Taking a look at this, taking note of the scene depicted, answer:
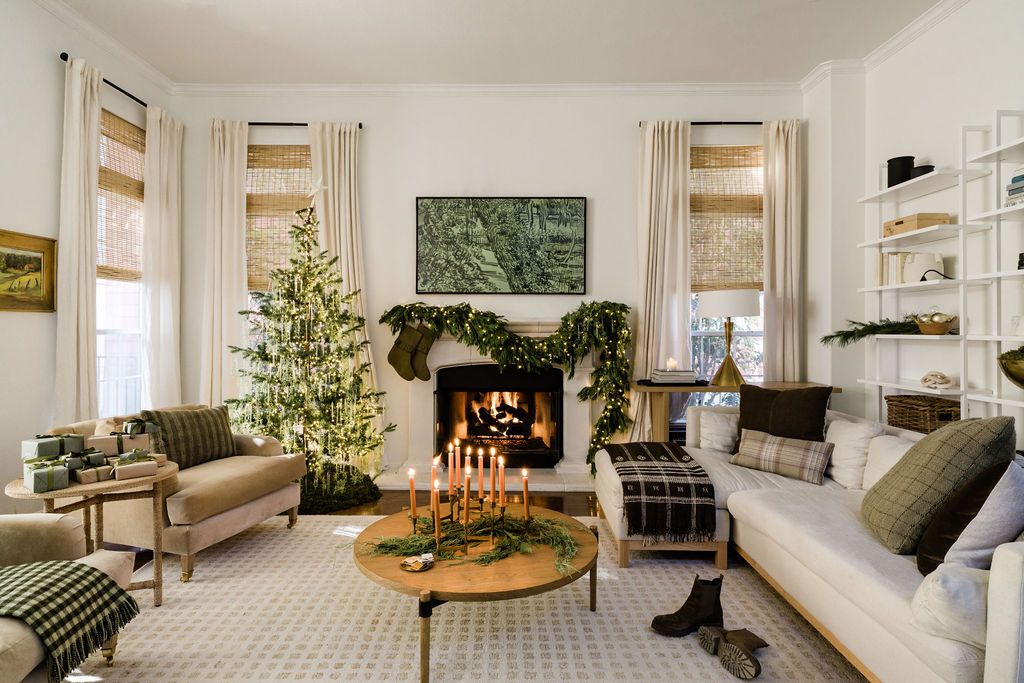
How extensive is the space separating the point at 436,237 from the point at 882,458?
3.66 meters

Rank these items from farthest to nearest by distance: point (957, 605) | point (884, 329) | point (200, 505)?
point (884, 329) → point (200, 505) → point (957, 605)

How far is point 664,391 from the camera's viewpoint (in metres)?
4.48

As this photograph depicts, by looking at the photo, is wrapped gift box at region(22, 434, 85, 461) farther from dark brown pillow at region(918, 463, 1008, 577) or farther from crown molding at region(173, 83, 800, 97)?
crown molding at region(173, 83, 800, 97)

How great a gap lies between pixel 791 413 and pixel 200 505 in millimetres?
3407

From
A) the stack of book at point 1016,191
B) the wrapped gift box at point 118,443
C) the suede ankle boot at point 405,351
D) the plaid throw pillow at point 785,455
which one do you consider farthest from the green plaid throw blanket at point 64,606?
the stack of book at point 1016,191

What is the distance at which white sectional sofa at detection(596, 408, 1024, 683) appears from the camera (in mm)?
1486

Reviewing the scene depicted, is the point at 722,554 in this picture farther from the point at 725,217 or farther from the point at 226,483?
the point at 725,217

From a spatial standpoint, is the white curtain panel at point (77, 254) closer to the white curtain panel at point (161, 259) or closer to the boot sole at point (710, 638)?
the white curtain panel at point (161, 259)

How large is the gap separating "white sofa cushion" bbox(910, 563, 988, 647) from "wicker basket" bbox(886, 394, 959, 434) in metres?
2.26

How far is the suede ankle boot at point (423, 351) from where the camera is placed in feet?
15.7

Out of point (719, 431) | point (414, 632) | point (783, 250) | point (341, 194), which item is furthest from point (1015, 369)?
point (341, 194)

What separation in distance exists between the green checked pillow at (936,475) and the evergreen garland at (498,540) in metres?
1.21

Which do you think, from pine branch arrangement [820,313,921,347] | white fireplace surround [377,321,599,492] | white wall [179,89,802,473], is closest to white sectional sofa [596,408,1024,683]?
pine branch arrangement [820,313,921,347]

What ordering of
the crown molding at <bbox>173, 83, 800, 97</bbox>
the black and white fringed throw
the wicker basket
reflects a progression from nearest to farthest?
the black and white fringed throw, the wicker basket, the crown molding at <bbox>173, 83, 800, 97</bbox>
